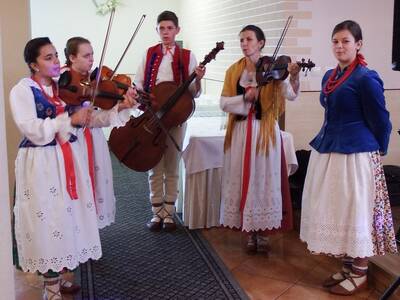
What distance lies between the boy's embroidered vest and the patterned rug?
94 cm

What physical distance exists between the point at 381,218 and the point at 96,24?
4306 millimetres

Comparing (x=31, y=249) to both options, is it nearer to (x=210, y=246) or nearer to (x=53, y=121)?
(x=53, y=121)

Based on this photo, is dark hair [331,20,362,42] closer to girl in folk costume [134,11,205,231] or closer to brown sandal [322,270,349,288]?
girl in folk costume [134,11,205,231]

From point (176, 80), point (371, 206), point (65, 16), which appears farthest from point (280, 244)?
point (65, 16)

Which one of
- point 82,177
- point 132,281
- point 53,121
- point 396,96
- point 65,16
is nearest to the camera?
point 53,121

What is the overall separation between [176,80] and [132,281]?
47.1 inches

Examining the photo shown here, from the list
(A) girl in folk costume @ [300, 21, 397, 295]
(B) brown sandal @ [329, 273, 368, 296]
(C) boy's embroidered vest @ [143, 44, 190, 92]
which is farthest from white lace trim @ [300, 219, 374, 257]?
(C) boy's embroidered vest @ [143, 44, 190, 92]

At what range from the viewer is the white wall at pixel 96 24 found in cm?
556

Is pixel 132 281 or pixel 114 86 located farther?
pixel 132 281

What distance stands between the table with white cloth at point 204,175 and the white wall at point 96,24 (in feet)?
9.58

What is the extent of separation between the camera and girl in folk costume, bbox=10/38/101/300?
2.01 metres

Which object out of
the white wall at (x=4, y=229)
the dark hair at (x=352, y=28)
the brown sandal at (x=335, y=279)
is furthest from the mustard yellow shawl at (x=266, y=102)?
the white wall at (x=4, y=229)

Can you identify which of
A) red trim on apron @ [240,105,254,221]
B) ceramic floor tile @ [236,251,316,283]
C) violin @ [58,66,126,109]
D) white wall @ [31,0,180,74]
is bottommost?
ceramic floor tile @ [236,251,316,283]

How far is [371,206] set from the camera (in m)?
2.28
